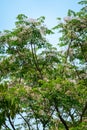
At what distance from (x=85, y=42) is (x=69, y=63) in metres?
1.78

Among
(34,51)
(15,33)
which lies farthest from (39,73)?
(15,33)

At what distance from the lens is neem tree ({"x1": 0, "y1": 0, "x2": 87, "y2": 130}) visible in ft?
58.9

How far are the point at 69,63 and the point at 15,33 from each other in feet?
14.6

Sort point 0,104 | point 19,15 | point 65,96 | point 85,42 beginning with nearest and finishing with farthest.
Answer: point 65,96
point 0,104
point 19,15
point 85,42

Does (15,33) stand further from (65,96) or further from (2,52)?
(65,96)

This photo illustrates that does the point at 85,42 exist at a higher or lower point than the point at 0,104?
higher

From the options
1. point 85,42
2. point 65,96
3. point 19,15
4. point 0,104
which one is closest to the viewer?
point 65,96

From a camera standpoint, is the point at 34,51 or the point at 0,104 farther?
the point at 34,51

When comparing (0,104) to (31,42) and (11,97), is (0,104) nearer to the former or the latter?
(11,97)

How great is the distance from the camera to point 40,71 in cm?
2108

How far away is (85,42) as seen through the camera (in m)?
21.8

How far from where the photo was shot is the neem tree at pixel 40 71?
58.9 feet

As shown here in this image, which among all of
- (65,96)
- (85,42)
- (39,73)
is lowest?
(65,96)

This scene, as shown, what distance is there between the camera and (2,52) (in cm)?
2098
